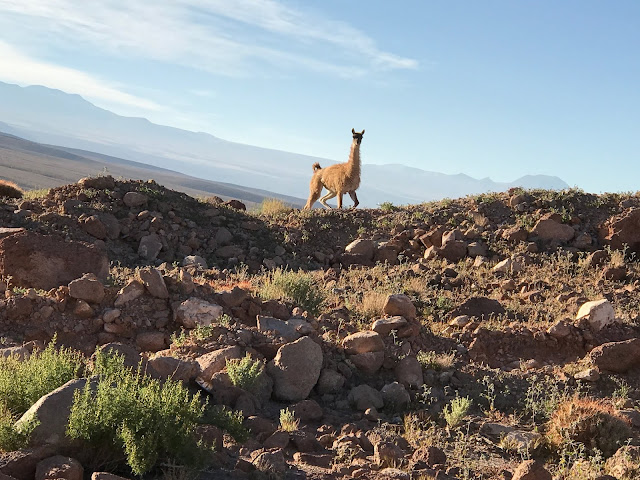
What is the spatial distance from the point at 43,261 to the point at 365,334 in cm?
417

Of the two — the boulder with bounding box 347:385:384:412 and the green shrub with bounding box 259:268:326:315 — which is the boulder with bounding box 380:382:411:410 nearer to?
the boulder with bounding box 347:385:384:412

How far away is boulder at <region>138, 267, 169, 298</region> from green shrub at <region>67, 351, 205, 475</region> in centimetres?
333

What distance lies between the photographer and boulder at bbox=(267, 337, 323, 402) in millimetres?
5824

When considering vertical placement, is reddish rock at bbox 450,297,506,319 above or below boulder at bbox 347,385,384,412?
above

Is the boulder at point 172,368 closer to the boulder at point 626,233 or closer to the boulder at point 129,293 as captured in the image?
the boulder at point 129,293

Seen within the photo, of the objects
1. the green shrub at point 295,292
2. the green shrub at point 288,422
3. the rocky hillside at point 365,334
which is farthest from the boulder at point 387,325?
the green shrub at point 288,422

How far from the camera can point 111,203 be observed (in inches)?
533

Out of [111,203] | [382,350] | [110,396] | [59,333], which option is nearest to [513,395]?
[382,350]

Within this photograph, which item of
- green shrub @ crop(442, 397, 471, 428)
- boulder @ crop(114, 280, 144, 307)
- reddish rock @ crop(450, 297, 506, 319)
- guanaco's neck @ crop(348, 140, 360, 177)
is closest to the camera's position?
green shrub @ crop(442, 397, 471, 428)

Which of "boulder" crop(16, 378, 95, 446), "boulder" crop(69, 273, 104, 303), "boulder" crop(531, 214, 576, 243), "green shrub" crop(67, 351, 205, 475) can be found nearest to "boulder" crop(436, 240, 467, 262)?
"boulder" crop(531, 214, 576, 243)

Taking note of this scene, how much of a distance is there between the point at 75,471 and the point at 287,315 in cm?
→ 417

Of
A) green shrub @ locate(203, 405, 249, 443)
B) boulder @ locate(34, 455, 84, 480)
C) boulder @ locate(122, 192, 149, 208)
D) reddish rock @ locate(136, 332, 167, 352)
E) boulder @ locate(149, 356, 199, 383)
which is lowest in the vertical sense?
reddish rock @ locate(136, 332, 167, 352)

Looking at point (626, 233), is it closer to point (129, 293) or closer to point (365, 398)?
point (365, 398)

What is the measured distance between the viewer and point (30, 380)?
14.0 feet
